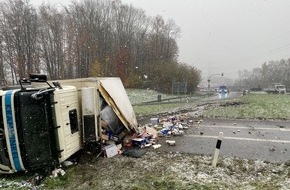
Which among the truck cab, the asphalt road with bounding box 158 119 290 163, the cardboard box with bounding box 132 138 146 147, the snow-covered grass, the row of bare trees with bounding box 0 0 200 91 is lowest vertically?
the asphalt road with bounding box 158 119 290 163

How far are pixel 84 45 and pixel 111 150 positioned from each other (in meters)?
45.9

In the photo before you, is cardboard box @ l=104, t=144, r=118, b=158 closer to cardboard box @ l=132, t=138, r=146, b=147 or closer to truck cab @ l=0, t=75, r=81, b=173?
cardboard box @ l=132, t=138, r=146, b=147

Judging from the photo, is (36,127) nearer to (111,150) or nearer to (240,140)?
(111,150)

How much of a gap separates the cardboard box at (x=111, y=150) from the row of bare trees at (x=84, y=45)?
36884 mm

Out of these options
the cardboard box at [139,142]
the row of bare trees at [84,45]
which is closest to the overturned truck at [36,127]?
the cardboard box at [139,142]

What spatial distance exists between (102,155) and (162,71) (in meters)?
43.1

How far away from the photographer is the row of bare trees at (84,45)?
1566 inches

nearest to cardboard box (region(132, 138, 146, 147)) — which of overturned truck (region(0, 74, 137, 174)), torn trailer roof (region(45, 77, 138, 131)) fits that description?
torn trailer roof (region(45, 77, 138, 131))

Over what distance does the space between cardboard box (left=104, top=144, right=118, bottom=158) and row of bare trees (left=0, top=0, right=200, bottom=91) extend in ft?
121

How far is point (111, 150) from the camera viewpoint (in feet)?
22.0

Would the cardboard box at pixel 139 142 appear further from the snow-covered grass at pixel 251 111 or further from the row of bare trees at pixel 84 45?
the row of bare trees at pixel 84 45

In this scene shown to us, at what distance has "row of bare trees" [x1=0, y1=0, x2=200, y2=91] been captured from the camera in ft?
131

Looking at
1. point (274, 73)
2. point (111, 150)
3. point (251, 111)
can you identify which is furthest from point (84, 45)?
point (274, 73)

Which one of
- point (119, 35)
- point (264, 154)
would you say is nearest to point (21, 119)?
point (264, 154)
